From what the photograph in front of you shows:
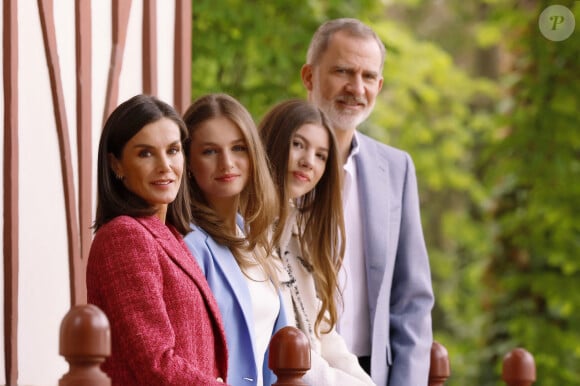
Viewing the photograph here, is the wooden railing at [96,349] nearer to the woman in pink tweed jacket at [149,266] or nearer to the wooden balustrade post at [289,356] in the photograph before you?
the wooden balustrade post at [289,356]

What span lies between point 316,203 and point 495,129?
7786 mm

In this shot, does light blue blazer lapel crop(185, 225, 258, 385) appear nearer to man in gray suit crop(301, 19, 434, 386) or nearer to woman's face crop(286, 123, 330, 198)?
woman's face crop(286, 123, 330, 198)

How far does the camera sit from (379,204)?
4.52 meters

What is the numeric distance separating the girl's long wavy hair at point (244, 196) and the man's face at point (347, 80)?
954mm

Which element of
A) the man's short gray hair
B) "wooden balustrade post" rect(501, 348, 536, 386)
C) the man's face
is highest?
the man's short gray hair

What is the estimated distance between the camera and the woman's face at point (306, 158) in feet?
12.9

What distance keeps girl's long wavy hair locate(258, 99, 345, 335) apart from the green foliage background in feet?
14.5

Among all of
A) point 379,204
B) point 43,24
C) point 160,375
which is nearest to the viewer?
point 160,375

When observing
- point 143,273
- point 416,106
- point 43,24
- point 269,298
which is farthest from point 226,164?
point 416,106

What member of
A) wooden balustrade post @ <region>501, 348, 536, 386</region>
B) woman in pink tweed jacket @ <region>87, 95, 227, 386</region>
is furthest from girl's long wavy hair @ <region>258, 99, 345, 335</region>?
wooden balustrade post @ <region>501, 348, 536, 386</region>

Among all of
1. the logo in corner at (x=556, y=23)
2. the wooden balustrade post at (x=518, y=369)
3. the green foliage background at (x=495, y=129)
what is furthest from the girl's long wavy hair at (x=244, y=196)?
the logo in corner at (x=556, y=23)

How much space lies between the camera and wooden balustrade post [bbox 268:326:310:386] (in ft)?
10.2

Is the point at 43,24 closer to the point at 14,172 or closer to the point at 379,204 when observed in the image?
the point at 14,172

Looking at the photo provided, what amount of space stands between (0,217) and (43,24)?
2.43 ft
